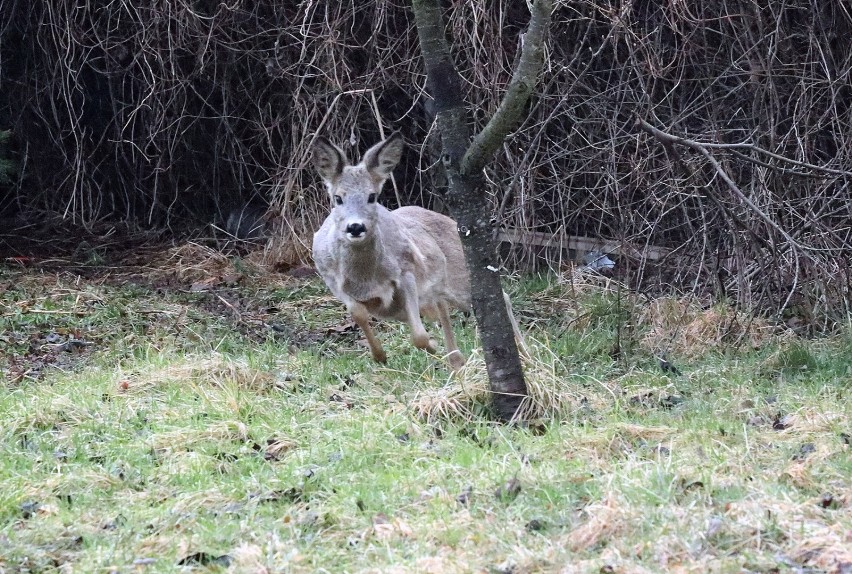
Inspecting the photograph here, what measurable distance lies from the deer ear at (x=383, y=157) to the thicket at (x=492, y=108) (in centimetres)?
26

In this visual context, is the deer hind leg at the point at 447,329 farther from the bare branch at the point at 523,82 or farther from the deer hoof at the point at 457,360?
the bare branch at the point at 523,82

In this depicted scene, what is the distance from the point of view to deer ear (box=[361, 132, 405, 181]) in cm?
753

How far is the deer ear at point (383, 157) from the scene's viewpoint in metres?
7.53

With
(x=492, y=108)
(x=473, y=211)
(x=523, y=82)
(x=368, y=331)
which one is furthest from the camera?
(x=492, y=108)

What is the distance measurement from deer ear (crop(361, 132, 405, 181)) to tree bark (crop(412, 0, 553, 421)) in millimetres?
2001

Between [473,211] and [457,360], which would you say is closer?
[473,211]

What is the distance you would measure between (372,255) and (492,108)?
2443 millimetres

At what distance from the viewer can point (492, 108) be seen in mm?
9594

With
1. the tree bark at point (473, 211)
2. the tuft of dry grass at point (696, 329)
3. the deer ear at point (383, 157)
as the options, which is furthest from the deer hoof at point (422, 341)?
the tree bark at point (473, 211)

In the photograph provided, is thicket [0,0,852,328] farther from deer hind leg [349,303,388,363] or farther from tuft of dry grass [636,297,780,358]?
deer hind leg [349,303,388,363]

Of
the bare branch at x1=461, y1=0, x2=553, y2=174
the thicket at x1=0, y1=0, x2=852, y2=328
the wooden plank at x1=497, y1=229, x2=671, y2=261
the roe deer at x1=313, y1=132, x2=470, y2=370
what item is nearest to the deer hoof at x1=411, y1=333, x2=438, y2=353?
the roe deer at x1=313, y1=132, x2=470, y2=370

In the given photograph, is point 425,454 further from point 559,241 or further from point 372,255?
point 559,241

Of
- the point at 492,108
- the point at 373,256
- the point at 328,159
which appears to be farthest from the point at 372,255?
the point at 492,108

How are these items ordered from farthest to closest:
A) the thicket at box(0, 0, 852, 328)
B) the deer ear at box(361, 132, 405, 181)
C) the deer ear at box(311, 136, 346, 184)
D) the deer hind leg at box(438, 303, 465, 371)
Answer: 1. the thicket at box(0, 0, 852, 328)
2. the deer hind leg at box(438, 303, 465, 371)
3. the deer ear at box(361, 132, 405, 181)
4. the deer ear at box(311, 136, 346, 184)
